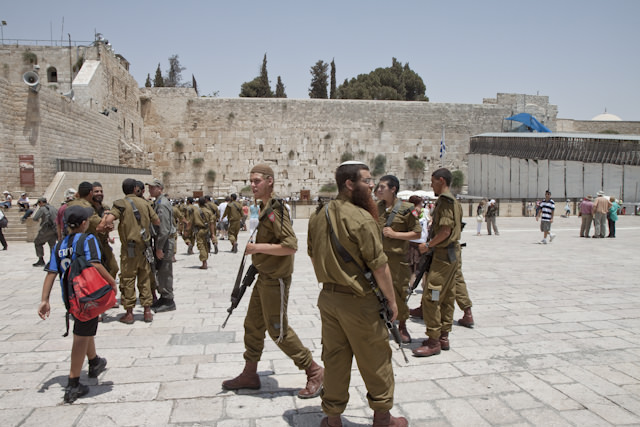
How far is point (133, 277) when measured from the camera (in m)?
5.03

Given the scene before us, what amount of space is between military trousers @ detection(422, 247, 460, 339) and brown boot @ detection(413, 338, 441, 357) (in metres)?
0.05

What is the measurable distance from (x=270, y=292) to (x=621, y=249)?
1008 centimetres

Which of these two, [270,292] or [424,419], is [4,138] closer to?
[270,292]

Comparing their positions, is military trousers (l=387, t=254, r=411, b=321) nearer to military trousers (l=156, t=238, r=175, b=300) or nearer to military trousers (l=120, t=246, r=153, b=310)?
military trousers (l=120, t=246, r=153, b=310)

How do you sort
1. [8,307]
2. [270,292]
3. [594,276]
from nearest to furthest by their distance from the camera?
[270,292], [8,307], [594,276]

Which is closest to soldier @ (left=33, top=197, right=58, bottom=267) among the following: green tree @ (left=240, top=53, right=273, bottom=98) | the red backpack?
the red backpack

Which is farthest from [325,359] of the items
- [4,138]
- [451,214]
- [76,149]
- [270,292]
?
[76,149]

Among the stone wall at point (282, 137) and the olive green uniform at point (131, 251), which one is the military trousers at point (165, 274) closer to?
the olive green uniform at point (131, 251)

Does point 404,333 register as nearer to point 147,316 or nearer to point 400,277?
point 400,277

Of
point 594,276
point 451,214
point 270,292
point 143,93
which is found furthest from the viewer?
point 143,93

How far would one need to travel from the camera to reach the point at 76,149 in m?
17.2

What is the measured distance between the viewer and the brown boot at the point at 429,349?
385 cm

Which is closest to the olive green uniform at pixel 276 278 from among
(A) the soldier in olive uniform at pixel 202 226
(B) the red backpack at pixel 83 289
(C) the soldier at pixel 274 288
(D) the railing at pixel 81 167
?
(C) the soldier at pixel 274 288

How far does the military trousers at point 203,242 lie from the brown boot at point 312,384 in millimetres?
5770
